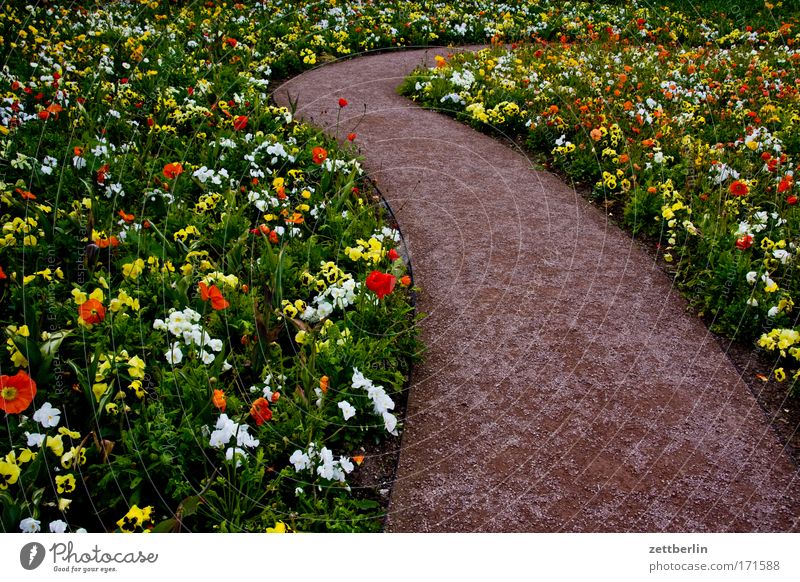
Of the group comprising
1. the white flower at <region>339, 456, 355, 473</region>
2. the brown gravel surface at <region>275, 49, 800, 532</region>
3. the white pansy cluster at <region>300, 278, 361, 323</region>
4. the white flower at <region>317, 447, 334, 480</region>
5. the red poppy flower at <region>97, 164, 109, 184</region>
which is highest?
the red poppy flower at <region>97, 164, 109, 184</region>

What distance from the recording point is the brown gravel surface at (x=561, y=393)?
3189 millimetres

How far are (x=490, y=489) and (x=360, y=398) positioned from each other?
2.77 feet

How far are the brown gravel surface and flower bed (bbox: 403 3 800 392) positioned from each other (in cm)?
36

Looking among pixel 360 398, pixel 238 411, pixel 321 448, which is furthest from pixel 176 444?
pixel 360 398

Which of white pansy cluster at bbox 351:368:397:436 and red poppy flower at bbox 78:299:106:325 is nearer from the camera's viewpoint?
red poppy flower at bbox 78:299:106:325

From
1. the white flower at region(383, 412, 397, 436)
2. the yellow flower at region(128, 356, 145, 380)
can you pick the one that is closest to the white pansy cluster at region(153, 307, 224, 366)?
the yellow flower at region(128, 356, 145, 380)

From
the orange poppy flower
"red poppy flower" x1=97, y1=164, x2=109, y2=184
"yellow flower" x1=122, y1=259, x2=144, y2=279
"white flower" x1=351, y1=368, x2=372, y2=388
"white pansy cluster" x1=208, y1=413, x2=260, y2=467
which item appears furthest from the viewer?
"red poppy flower" x1=97, y1=164, x2=109, y2=184

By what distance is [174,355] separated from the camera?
3377mm

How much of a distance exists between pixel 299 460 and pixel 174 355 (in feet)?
2.98

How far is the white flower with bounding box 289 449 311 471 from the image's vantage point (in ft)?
10.0

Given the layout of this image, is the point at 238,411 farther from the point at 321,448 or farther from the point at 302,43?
the point at 302,43

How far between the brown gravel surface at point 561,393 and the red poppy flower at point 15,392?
68.1 inches

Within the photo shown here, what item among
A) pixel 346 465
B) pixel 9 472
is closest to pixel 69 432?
pixel 9 472

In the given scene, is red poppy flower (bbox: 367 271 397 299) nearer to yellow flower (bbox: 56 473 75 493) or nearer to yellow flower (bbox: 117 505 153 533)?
yellow flower (bbox: 117 505 153 533)
